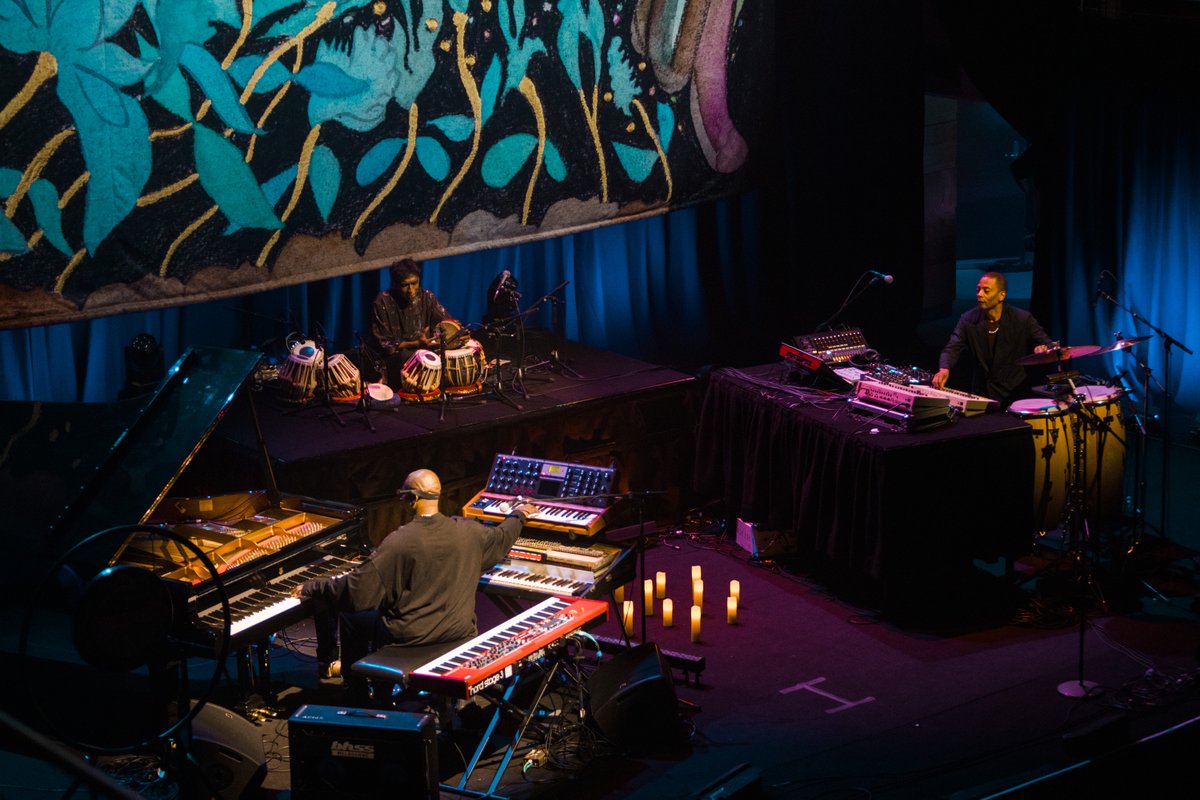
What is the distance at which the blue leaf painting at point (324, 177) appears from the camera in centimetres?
913

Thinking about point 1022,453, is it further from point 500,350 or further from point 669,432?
point 500,350

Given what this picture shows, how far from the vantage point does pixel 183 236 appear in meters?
8.62

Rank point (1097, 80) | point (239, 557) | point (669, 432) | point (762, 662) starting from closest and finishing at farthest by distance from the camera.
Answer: point (239, 557) < point (762, 662) < point (669, 432) < point (1097, 80)

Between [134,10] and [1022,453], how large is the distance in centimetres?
611

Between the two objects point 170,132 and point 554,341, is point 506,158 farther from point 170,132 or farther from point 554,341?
point 170,132

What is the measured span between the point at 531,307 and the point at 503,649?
5.02 m

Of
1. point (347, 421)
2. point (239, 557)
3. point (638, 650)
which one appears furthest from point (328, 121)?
point (638, 650)

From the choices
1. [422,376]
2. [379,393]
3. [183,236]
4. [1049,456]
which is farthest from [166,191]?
[1049,456]

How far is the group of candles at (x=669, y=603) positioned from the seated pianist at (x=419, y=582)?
1.29m

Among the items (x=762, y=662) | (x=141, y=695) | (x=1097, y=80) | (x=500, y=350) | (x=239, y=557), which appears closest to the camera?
(x=239, y=557)

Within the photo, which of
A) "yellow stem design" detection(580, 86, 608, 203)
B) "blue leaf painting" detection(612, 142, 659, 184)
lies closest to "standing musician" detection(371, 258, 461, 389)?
"yellow stem design" detection(580, 86, 608, 203)

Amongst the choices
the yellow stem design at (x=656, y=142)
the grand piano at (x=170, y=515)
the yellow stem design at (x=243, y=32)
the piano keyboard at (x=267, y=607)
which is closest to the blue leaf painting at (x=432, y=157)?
the yellow stem design at (x=243, y=32)

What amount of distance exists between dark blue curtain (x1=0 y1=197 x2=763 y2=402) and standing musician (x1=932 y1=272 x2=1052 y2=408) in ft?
9.90

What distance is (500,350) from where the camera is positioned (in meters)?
10.4
